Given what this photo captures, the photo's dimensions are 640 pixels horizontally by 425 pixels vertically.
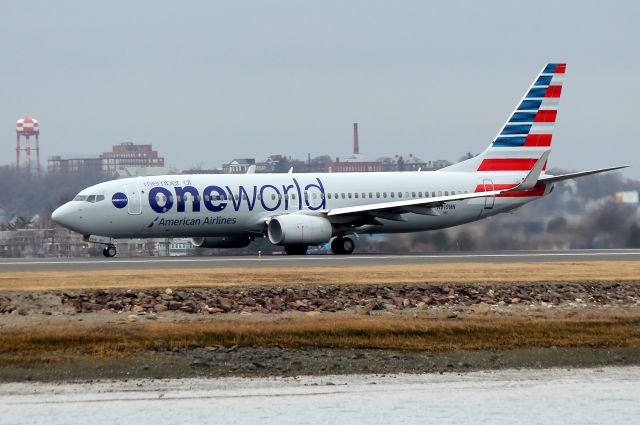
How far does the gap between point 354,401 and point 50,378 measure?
20.1 feet

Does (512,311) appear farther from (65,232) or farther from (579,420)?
(65,232)

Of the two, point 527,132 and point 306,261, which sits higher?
point 527,132

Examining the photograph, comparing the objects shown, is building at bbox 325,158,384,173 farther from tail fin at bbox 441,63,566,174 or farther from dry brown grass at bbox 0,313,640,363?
dry brown grass at bbox 0,313,640,363

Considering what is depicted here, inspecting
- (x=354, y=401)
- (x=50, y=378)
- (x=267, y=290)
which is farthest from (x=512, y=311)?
(x=50, y=378)

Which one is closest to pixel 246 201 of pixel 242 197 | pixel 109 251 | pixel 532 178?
pixel 242 197

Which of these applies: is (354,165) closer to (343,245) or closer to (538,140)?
(538,140)

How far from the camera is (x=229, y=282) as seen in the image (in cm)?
3788

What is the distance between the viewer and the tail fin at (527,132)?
203 ft

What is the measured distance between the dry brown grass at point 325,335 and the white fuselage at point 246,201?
23.4 m

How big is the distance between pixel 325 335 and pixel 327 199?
2785 centimetres

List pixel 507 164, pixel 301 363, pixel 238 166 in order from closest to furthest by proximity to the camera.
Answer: pixel 301 363 < pixel 507 164 < pixel 238 166

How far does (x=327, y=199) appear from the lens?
189 ft

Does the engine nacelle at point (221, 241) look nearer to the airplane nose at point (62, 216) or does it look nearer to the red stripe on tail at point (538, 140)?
the airplane nose at point (62, 216)

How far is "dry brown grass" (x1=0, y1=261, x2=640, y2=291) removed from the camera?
123 feet
